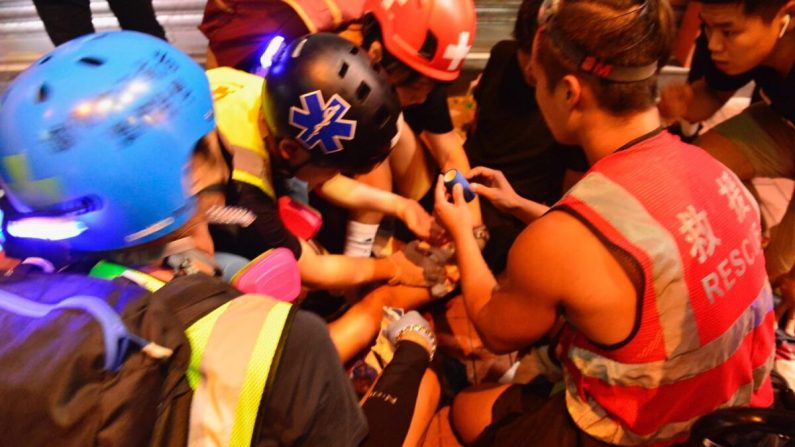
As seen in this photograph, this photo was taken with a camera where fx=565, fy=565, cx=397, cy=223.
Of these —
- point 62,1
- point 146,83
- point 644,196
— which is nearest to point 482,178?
point 644,196

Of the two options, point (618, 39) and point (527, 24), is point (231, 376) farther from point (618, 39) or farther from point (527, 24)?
point (527, 24)

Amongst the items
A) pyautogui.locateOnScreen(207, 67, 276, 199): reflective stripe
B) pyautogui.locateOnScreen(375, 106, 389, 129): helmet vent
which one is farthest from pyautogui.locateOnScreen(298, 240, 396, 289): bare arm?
pyautogui.locateOnScreen(375, 106, 389, 129): helmet vent

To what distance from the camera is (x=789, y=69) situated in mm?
2123

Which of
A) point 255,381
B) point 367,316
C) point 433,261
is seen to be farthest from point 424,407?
point 255,381

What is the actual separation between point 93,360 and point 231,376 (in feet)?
0.66

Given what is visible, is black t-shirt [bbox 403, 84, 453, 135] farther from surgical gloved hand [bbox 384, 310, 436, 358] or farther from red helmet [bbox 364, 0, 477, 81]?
surgical gloved hand [bbox 384, 310, 436, 358]

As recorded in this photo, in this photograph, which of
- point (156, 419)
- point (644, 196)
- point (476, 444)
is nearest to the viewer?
point (156, 419)

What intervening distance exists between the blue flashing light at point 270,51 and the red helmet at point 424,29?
15.6 inches

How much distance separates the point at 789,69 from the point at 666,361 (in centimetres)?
141

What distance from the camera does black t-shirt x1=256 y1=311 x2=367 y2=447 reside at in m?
0.97

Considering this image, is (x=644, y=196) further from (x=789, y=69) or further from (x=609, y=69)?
(x=789, y=69)

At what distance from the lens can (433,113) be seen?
106 inches

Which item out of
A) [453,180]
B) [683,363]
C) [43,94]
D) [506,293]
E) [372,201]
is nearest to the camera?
[43,94]

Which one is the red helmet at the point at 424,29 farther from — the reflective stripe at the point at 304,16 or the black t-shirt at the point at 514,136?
the black t-shirt at the point at 514,136
